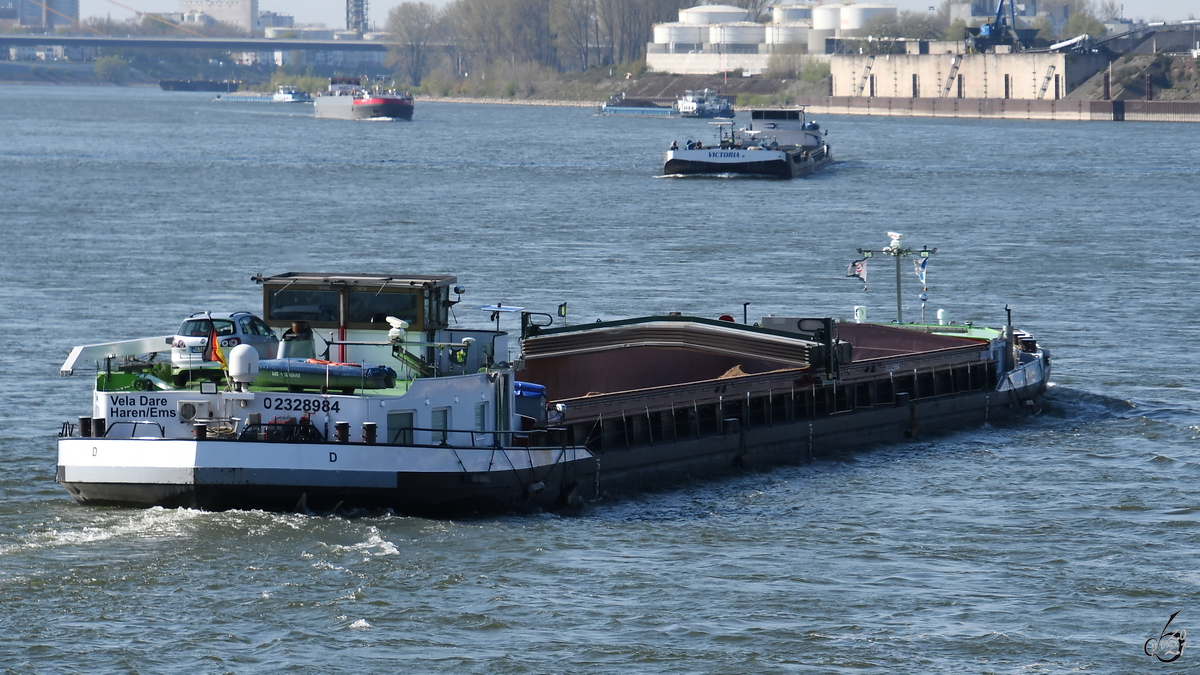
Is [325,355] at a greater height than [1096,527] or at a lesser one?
greater

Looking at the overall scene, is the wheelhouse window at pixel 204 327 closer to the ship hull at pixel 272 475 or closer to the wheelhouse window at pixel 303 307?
the wheelhouse window at pixel 303 307

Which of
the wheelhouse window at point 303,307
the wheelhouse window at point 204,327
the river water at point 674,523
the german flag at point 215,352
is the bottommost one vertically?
the river water at point 674,523

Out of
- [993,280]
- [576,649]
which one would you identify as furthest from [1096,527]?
[993,280]

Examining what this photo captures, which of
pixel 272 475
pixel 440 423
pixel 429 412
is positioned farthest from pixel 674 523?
pixel 272 475

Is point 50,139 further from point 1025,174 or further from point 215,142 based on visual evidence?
point 1025,174

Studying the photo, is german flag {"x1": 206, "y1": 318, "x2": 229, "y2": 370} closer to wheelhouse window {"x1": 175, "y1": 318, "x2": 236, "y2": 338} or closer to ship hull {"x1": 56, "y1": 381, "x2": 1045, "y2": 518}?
wheelhouse window {"x1": 175, "y1": 318, "x2": 236, "y2": 338}

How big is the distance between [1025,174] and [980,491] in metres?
84.5

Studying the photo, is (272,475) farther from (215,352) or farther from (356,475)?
A: (215,352)

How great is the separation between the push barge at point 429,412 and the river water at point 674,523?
584mm

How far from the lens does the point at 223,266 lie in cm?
5825

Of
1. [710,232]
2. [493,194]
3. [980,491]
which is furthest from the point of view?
[493,194]

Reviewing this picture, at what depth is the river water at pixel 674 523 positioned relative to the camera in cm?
2123

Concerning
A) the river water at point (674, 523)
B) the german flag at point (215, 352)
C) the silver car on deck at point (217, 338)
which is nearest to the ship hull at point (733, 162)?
the river water at point (674, 523)

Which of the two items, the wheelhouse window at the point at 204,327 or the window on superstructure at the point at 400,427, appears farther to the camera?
the wheelhouse window at the point at 204,327
